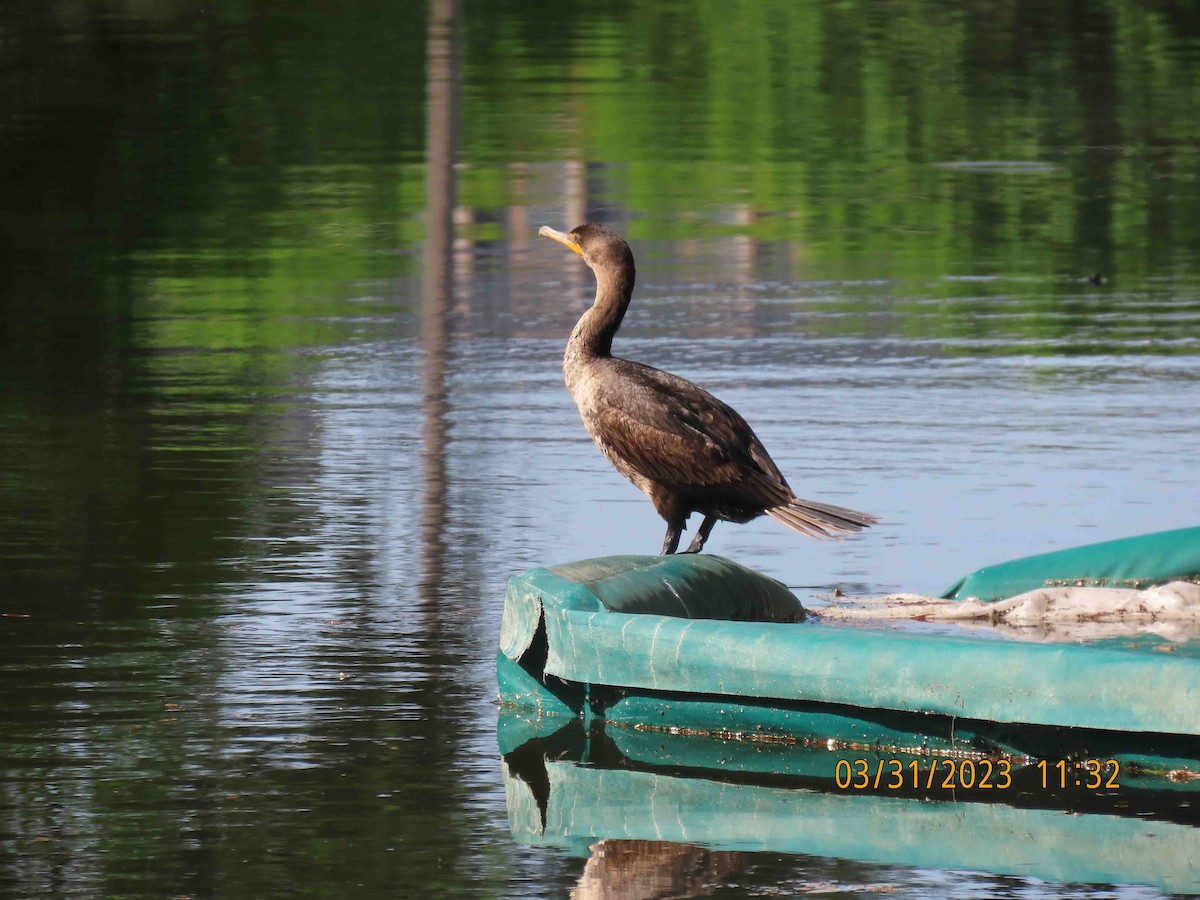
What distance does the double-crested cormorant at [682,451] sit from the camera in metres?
10.2

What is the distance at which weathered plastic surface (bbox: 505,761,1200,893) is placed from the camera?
6.82 metres

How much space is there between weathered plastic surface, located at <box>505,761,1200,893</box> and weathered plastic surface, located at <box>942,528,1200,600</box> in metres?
2.59

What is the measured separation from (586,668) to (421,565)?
297cm

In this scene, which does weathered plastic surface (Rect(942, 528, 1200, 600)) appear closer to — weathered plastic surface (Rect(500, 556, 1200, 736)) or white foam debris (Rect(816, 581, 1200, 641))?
white foam debris (Rect(816, 581, 1200, 641))

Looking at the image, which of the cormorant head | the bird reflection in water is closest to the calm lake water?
the bird reflection in water

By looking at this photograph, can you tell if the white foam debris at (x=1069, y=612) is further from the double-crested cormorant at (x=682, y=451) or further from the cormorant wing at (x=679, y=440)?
the cormorant wing at (x=679, y=440)

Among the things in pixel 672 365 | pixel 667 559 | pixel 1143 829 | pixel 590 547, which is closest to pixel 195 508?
pixel 590 547

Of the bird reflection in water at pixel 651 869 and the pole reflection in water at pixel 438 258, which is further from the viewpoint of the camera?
the pole reflection in water at pixel 438 258

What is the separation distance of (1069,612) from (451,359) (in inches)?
317

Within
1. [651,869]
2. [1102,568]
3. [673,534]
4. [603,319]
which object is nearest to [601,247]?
[603,319]

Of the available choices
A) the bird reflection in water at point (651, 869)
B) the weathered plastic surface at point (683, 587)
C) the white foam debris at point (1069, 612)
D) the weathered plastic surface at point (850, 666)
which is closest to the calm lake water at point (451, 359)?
the bird reflection in water at point (651, 869)
